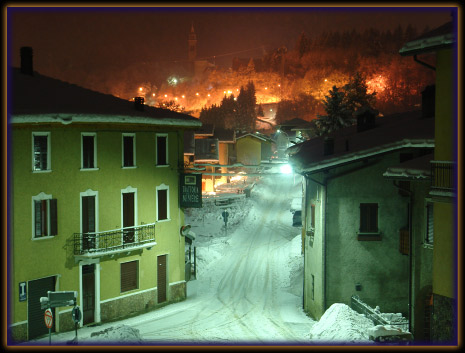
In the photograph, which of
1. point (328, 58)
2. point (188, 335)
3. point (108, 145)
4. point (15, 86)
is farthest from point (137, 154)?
point (328, 58)

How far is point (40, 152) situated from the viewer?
75.4 ft

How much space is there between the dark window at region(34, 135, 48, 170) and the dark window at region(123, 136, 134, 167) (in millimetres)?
4438

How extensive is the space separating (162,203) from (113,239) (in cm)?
392

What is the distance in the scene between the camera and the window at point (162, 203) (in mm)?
28375

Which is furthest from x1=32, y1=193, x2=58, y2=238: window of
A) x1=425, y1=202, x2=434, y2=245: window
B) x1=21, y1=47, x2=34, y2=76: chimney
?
x1=425, y1=202, x2=434, y2=245: window

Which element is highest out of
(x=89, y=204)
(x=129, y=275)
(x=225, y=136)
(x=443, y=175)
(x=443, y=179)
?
(x=225, y=136)

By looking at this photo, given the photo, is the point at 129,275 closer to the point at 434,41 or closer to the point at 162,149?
the point at 162,149

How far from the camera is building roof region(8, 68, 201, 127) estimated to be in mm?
21938

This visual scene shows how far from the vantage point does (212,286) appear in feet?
108

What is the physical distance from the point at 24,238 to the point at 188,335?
319 inches

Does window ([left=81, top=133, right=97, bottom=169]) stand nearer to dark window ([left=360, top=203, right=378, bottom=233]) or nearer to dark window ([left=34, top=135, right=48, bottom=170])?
dark window ([left=34, top=135, right=48, bottom=170])

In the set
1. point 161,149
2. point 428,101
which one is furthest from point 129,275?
point 428,101

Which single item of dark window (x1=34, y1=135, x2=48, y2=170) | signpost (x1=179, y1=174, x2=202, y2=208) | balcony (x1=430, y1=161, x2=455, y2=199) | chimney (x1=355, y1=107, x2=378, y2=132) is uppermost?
chimney (x1=355, y1=107, x2=378, y2=132)

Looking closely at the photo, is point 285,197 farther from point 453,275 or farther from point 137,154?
point 453,275
